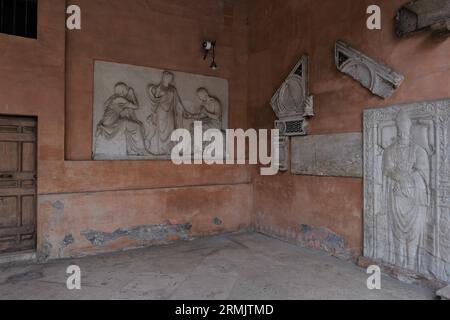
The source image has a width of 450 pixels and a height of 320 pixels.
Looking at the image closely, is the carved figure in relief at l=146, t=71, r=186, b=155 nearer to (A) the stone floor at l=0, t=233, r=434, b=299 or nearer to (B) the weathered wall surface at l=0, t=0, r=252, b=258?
(B) the weathered wall surface at l=0, t=0, r=252, b=258

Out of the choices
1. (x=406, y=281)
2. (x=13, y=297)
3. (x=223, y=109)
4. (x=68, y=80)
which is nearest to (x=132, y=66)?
(x=68, y=80)

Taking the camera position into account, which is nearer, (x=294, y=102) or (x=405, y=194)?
(x=405, y=194)

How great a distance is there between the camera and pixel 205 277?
3.67 metres

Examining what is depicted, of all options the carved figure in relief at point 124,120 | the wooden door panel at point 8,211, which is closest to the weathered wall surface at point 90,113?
the carved figure in relief at point 124,120

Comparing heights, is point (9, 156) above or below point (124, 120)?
below

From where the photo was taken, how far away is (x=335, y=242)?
14.5ft

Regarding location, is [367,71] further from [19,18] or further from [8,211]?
[8,211]

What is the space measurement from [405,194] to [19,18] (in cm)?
546

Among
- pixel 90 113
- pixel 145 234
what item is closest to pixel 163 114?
pixel 90 113

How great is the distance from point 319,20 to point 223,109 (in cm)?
218

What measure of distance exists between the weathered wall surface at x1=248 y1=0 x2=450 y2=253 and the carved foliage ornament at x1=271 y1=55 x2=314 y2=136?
5.3 inches

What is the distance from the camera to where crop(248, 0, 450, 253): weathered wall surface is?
3.55 meters

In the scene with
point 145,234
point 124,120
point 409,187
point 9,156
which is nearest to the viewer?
point 409,187

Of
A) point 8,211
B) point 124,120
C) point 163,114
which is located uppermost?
point 163,114
